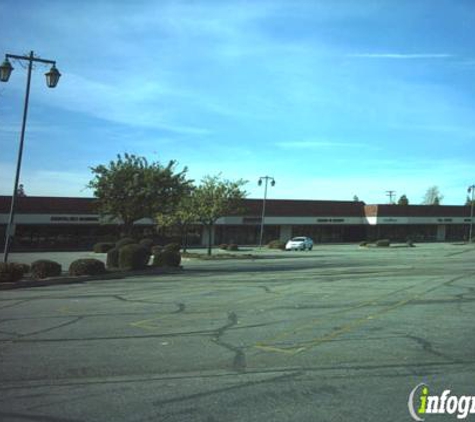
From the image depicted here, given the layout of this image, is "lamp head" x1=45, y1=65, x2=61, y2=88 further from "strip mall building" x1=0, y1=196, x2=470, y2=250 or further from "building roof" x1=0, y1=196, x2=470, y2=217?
"strip mall building" x1=0, y1=196, x2=470, y2=250

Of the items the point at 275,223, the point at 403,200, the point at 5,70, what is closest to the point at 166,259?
the point at 5,70

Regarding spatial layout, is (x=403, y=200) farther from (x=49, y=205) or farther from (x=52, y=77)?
(x=52, y=77)

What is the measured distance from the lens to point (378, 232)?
85.0m

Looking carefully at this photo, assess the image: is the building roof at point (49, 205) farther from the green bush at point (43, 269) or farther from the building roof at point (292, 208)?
the green bush at point (43, 269)

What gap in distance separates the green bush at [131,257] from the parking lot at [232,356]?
1181 centimetres

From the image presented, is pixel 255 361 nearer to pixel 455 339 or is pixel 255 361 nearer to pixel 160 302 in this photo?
pixel 455 339

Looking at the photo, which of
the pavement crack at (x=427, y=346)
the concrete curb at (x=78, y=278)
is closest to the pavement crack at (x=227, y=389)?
the pavement crack at (x=427, y=346)

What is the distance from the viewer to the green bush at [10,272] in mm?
20812

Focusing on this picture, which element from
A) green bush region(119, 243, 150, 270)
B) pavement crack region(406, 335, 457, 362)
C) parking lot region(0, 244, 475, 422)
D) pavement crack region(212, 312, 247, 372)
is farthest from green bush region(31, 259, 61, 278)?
pavement crack region(406, 335, 457, 362)

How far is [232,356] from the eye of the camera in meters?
8.42

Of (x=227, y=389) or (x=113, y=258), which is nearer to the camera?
(x=227, y=389)

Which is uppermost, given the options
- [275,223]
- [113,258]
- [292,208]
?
[292,208]

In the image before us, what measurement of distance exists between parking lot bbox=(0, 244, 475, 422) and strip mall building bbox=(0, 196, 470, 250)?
4137 centimetres

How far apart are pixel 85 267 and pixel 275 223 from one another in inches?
2025
